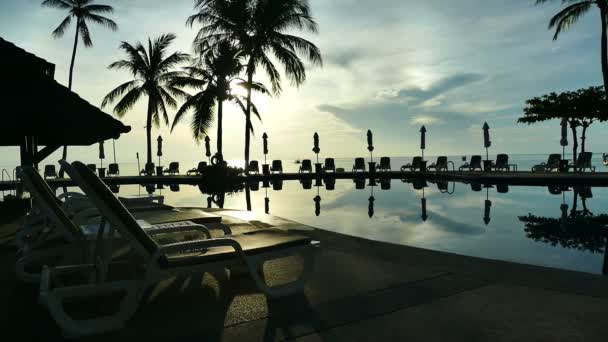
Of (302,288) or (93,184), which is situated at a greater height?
(93,184)

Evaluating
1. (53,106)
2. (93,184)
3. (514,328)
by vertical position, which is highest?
(53,106)

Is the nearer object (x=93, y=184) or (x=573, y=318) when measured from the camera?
(x=93, y=184)

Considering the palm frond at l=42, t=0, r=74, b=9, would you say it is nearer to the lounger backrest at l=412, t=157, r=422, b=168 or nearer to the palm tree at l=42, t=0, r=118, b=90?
the palm tree at l=42, t=0, r=118, b=90

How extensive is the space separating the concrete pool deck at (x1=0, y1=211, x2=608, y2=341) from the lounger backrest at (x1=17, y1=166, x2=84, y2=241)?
1.81ft

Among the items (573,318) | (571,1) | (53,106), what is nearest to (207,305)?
(573,318)

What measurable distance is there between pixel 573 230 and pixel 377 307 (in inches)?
230

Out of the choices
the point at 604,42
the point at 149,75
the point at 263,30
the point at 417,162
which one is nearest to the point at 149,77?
the point at 149,75

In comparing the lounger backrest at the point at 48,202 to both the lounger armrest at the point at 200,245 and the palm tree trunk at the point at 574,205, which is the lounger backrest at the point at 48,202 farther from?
the palm tree trunk at the point at 574,205

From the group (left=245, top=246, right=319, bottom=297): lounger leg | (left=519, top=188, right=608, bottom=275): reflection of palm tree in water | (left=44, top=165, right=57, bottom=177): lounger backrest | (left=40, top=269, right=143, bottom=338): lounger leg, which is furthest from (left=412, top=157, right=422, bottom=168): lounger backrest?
(left=44, top=165, right=57, bottom=177): lounger backrest

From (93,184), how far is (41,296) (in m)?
0.67

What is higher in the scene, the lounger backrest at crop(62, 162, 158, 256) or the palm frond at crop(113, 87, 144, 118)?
the palm frond at crop(113, 87, 144, 118)

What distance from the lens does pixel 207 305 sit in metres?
2.57

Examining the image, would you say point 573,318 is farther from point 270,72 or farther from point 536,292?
point 270,72

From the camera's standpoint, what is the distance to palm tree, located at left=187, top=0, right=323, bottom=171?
18.3 meters
